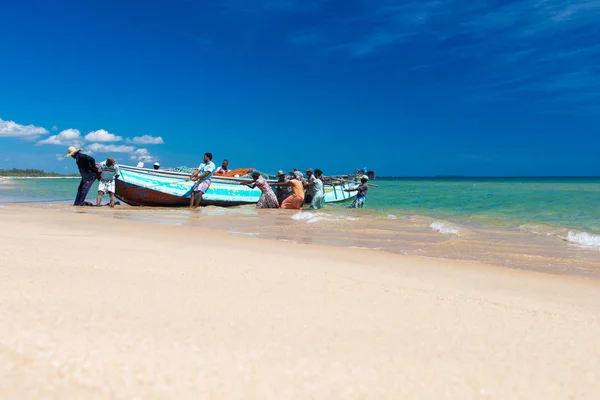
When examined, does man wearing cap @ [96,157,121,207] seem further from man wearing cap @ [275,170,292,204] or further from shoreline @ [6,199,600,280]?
man wearing cap @ [275,170,292,204]

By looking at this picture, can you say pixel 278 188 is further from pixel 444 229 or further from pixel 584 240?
pixel 584 240

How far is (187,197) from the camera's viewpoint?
14.3m

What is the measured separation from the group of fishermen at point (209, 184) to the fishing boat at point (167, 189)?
0.28 m

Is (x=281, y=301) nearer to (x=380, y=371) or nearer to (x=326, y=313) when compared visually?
(x=326, y=313)

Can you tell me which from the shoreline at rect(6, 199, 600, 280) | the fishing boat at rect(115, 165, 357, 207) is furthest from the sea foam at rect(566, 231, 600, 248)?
the fishing boat at rect(115, 165, 357, 207)

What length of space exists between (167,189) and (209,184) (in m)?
1.38

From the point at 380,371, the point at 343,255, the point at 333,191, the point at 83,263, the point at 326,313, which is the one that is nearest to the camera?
the point at 380,371

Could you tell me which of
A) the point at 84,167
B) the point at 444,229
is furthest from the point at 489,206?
the point at 84,167

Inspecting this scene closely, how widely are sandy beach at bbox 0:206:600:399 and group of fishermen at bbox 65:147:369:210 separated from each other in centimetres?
1049

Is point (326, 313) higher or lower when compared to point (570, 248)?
higher

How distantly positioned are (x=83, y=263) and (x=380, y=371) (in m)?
2.46

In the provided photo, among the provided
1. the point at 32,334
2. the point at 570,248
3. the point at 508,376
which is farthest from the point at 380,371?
the point at 570,248

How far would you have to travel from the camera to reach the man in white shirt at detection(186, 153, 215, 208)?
547 inches

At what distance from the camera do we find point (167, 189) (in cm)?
1405
